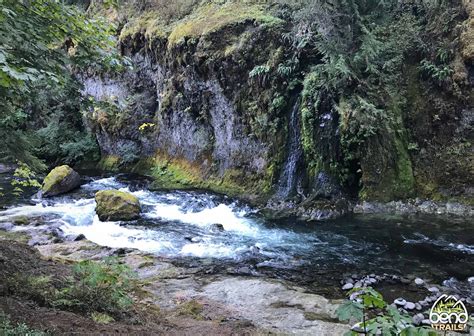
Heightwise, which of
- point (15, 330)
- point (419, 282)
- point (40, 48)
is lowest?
point (419, 282)

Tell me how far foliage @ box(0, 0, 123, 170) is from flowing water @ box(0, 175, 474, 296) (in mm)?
5086

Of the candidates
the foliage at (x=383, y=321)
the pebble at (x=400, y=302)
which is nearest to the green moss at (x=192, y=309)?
the pebble at (x=400, y=302)

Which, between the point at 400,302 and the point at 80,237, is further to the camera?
the point at 80,237

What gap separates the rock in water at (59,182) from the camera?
15.6 metres

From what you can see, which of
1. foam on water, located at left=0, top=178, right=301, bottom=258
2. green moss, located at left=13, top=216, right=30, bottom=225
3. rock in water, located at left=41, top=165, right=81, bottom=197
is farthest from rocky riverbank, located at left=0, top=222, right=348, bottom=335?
rock in water, located at left=41, top=165, right=81, bottom=197

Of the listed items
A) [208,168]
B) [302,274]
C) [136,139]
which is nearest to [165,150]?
[136,139]

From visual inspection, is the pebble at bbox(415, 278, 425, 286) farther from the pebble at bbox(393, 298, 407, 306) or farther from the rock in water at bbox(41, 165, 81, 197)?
the rock in water at bbox(41, 165, 81, 197)

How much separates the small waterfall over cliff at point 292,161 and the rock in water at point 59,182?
8.99 meters

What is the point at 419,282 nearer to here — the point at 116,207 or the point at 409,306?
the point at 409,306

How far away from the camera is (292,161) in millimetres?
13742

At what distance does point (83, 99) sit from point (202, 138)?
494 inches

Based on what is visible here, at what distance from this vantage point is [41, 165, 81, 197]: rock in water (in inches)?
615

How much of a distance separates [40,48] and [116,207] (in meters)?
9.20

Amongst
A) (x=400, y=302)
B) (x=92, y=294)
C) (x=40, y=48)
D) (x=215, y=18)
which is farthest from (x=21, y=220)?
(x=215, y=18)
